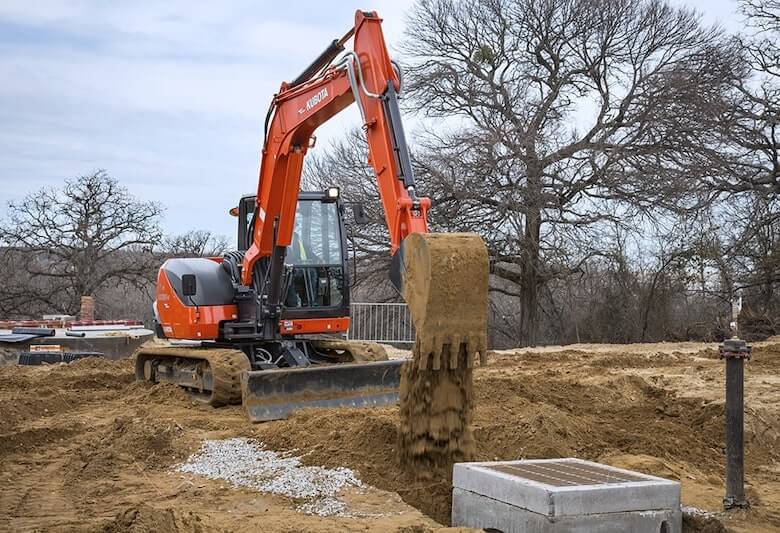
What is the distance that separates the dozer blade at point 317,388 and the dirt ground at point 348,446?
12.8 inches

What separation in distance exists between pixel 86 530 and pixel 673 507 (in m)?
3.23

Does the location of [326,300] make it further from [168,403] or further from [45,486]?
[45,486]

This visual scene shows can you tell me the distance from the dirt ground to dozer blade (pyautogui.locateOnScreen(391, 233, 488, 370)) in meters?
0.95

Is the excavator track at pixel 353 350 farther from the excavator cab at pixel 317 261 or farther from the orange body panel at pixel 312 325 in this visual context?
the excavator cab at pixel 317 261

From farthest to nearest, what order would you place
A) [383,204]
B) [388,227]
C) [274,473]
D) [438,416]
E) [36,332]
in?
[36,332], [383,204], [388,227], [274,473], [438,416]

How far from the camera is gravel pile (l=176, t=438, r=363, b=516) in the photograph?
6105 mm

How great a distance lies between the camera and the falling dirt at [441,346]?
6.08 meters

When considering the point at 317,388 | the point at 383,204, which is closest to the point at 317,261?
the point at 317,388

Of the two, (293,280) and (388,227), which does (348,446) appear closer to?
(388,227)

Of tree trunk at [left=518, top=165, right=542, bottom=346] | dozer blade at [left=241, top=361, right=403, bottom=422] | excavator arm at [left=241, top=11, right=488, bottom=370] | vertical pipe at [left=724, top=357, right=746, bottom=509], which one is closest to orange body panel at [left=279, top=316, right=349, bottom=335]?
excavator arm at [left=241, top=11, right=488, bottom=370]

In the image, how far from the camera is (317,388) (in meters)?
9.79

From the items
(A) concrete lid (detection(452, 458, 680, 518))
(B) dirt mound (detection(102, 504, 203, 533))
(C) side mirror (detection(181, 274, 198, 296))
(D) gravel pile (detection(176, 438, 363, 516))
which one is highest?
(C) side mirror (detection(181, 274, 198, 296))

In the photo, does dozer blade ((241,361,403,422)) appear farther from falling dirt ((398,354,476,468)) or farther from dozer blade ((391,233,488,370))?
dozer blade ((391,233,488,370))

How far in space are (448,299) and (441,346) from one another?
33 cm
